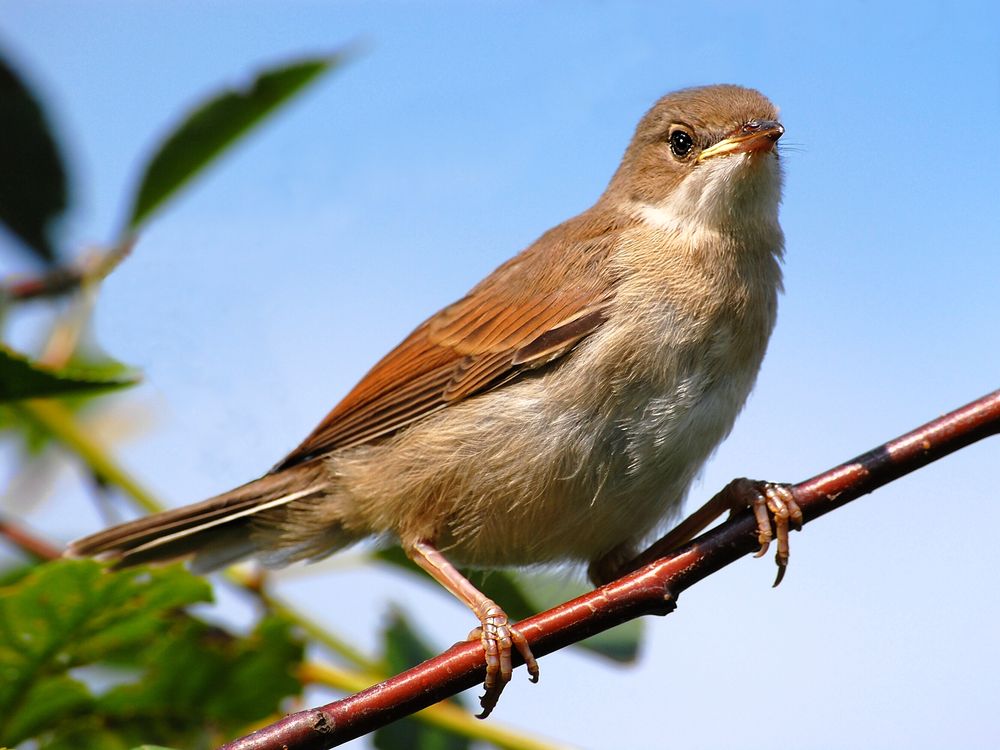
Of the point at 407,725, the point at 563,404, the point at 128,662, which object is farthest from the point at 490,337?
the point at 128,662

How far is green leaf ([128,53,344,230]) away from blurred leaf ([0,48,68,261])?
0.95 ft

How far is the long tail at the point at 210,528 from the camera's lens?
12.8ft

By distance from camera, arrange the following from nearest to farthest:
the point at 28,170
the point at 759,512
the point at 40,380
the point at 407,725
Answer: the point at 40,380 → the point at 759,512 → the point at 407,725 → the point at 28,170

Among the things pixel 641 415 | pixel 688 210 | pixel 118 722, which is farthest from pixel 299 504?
pixel 688 210

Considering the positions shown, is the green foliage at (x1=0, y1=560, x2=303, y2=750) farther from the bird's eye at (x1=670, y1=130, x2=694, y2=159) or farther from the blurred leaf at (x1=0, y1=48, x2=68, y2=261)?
the bird's eye at (x1=670, y1=130, x2=694, y2=159)

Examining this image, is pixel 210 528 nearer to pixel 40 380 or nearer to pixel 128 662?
pixel 128 662

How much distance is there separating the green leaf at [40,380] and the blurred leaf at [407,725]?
128 centimetres

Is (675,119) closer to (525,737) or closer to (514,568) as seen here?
(514,568)

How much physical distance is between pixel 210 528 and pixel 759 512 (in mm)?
2003

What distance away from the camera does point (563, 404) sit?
3.49m

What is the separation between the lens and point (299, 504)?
406 cm

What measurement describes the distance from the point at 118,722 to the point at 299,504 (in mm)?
1116

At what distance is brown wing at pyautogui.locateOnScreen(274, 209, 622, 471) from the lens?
367 centimetres

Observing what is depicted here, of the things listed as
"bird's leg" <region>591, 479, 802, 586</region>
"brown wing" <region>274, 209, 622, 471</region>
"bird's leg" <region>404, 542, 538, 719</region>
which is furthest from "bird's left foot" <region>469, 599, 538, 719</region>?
"brown wing" <region>274, 209, 622, 471</region>
